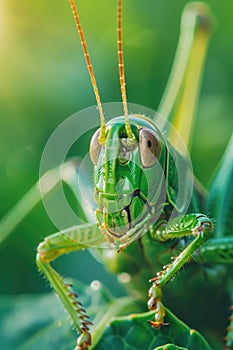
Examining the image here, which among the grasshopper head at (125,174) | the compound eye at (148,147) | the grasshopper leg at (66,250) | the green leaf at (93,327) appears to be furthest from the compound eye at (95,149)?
the green leaf at (93,327)

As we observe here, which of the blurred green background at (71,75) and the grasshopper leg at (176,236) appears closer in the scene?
the grasshopper leg at (176,236)

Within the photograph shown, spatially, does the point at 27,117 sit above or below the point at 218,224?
above

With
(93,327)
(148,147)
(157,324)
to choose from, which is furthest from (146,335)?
(148,147)

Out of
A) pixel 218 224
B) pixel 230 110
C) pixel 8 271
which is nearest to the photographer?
pixel 218 224

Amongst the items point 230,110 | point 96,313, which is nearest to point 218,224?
point 96,313

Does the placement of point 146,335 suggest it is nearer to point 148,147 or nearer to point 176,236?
point 176,236

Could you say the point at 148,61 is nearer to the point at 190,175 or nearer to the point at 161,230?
the point at 190,175

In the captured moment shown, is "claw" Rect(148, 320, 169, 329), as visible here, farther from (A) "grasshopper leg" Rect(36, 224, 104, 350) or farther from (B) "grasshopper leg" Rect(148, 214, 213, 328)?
(A) "grasshopper leg" Rect(36, 224, 104, 350)

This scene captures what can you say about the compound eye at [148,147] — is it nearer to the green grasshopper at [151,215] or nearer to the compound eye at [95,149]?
the green grasshopper at [151,215]
